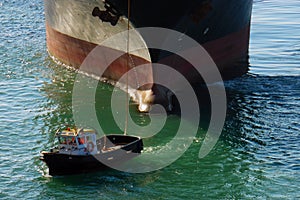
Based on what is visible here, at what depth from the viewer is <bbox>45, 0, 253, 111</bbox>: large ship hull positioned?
1848 cm

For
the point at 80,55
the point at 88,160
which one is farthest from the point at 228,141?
the point at 80,55

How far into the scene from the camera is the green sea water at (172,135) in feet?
46.7

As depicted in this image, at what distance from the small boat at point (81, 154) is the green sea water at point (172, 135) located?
0.25 metres

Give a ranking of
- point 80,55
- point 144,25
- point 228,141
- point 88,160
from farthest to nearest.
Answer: point 80,55, point 144,25, point 228,141, point 88,160

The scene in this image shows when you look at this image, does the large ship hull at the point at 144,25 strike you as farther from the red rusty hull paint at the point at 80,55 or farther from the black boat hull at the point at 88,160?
the black boat hull at the point at 88,160

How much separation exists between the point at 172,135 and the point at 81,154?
12.1ft

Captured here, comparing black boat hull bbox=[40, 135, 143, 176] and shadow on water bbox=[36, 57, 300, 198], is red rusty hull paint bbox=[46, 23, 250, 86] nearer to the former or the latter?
shadow on water bbox=[36, 57, 300, 198]

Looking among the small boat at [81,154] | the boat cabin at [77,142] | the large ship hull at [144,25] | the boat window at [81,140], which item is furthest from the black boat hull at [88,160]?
the large ship hull at [144,25]

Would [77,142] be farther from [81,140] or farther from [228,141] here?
[228,141]

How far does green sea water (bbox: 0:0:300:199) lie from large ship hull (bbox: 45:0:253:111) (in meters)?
0.79

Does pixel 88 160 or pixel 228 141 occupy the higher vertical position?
pixel 228 141

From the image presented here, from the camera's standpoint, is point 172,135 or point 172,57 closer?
point 172,135

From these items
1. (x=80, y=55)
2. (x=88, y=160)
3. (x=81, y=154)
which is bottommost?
(x=88, y=160)

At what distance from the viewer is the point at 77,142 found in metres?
14.9
